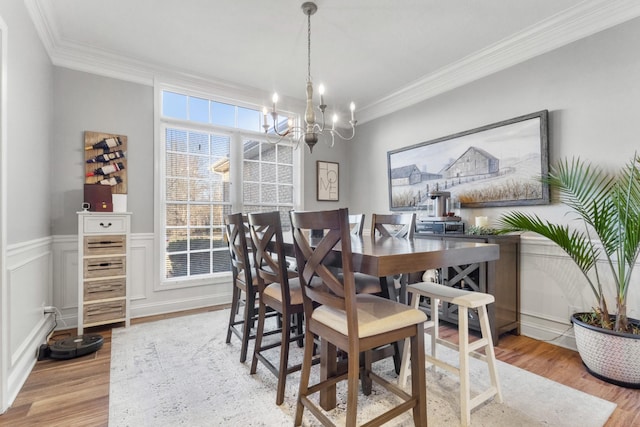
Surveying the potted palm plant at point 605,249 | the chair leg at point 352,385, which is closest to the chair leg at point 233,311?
the chair leg at point 352,385

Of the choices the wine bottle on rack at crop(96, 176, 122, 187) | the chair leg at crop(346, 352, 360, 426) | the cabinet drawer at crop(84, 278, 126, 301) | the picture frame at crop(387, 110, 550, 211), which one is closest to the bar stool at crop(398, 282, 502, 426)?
the chair leg at crop(346, 352, 360, 426)

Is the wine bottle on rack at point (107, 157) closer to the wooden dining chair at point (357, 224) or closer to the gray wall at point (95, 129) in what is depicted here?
the gray wall at point (95, 129)

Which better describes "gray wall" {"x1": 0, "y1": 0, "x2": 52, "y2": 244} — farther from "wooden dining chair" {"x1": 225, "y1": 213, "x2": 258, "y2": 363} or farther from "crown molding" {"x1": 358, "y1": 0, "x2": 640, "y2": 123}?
"crown molding" {"x1": 358, "y1": 0, "x2": 640, "y2": 123}

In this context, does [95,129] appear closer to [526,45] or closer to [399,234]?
[399,234]

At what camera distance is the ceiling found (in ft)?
7.88

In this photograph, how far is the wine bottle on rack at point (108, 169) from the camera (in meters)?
3.05

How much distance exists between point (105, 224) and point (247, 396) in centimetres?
211

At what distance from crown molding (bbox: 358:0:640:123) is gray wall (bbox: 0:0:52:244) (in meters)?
3.59

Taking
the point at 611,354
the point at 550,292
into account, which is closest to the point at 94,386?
the point at 611,354

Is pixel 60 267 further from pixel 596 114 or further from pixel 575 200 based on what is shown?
pixel 596 114

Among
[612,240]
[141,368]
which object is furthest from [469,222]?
[141,368]

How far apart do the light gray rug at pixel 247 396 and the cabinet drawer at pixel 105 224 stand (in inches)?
41.8

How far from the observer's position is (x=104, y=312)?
2.83m

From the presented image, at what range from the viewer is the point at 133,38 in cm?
285
